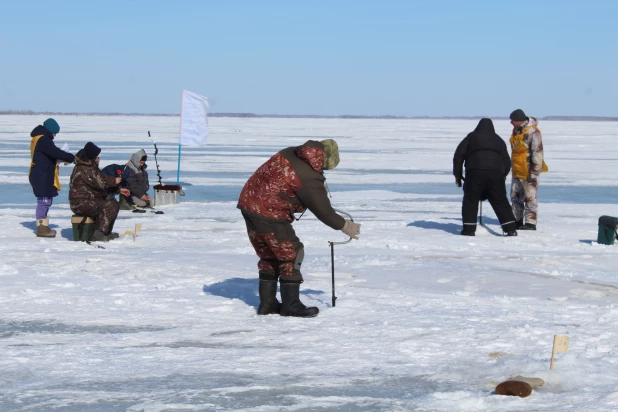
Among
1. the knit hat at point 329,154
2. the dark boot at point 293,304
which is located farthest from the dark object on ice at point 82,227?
the knit hat at point 329,154

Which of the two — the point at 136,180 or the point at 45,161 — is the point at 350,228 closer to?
the point at 45,161

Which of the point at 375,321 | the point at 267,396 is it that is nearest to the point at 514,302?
the point at 375,321

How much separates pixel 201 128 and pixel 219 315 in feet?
41.6

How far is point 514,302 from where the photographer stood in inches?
289

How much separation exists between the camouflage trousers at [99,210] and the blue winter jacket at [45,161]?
1.63ft

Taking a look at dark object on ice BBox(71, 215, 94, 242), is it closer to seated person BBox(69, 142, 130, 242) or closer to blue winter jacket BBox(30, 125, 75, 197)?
seated person BBox(69, 142, 130, 242)

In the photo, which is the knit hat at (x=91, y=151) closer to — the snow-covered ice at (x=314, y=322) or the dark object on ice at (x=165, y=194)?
the snow-covered ice at (x=314, y=322)

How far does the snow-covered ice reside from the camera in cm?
485

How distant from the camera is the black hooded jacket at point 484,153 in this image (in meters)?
11.6

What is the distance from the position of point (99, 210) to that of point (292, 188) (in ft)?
16.5

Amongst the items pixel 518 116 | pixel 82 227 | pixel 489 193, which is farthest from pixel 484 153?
pixel 82 227

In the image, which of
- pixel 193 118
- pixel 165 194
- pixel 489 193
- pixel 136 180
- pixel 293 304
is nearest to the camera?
pixel 293 304

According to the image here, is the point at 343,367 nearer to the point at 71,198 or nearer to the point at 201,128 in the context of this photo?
the point at 71,198

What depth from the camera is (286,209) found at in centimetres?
651
